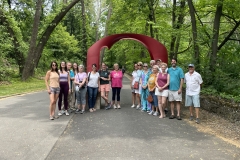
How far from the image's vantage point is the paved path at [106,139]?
473 centimetres

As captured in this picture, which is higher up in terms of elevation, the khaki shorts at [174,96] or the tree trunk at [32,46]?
the tree trunk at [32,46]

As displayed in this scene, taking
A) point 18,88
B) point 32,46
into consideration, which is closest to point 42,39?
point 32,46

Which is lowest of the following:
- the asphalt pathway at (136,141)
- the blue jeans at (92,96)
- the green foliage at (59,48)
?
the asphalt pathway at (136,141)

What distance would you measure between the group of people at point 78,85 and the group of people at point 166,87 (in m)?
1.15

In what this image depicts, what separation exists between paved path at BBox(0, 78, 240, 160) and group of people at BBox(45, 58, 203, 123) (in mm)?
662

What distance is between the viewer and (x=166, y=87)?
7941 millimetres

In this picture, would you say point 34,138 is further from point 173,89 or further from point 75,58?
point 75,58

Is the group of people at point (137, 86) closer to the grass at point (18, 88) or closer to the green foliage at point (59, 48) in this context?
the grass at point (18, 88)

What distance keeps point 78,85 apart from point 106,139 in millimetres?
3461

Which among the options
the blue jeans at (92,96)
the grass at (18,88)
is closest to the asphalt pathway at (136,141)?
the blue jeans at (92,96)

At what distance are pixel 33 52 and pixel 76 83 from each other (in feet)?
46.8

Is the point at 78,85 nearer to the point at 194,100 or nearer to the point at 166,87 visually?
the point at 166,87

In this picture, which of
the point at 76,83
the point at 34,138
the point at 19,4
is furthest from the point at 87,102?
the point at 19,4

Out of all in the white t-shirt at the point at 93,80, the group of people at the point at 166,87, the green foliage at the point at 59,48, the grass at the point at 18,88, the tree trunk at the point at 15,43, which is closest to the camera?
the group of people at the point at 166,87
